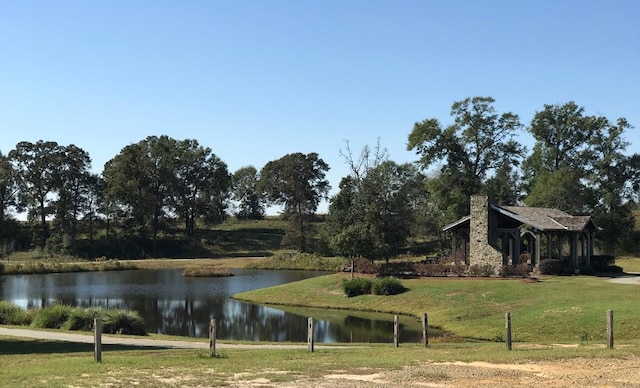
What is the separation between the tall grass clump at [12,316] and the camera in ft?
91.4

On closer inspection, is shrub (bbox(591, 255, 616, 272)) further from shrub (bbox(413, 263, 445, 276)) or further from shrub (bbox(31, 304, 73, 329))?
shrub (bbox(31, 304, 73, 329))

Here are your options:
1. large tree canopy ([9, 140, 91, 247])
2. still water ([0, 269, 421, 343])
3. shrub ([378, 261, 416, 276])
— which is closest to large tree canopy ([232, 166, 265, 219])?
large tree canopy ([9, 140, 91, 247])

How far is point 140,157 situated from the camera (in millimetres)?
97438

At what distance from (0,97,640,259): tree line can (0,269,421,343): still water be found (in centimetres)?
630

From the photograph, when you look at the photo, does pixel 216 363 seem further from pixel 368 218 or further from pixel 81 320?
pixel 368 218

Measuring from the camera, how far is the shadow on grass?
1836 centimetres

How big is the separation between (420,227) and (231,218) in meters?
46.8

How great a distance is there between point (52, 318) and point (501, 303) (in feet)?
69.5

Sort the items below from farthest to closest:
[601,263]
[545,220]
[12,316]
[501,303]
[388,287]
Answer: [545,220] < [601,263] < [388,287] < [501,303] < [12,316]

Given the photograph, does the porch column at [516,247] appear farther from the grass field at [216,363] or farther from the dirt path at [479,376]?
the dirt path at [479,376]

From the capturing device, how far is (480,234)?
46438 millimetres

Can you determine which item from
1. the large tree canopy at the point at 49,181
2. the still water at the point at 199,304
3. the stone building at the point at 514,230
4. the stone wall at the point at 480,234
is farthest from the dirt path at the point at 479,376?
the large tree canopy at the point at 49,181

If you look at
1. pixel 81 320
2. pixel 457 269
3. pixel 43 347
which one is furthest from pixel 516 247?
pixel 43 347

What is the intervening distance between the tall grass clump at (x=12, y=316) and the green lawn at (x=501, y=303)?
17.6 metres
